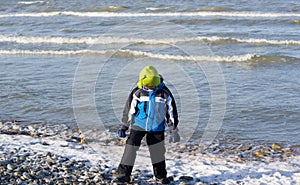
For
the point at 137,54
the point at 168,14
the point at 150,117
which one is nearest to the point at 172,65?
the point at 137,54

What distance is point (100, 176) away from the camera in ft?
25.0

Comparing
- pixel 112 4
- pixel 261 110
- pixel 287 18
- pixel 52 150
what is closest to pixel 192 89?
pixel 261 110

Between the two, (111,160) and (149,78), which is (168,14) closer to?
(111,160)

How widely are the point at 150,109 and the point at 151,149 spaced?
2.30 feet

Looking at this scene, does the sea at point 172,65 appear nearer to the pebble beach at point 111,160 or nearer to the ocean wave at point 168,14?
the ocean wave at point 168,14

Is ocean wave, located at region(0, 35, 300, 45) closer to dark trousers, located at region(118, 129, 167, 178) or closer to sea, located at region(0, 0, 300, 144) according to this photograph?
sea, located at region(0, 0, 300, 144)

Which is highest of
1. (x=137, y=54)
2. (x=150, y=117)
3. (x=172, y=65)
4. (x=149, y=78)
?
(x=149, y=78)

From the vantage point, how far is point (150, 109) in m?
7.19

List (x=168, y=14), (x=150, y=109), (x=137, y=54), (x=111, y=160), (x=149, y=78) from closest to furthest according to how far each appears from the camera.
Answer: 1. (x=149, y=78)
2. (x=150, y=109)
3. (x=111, y=160)
4. (x=137, y=54)
5. (x=168, y=14)

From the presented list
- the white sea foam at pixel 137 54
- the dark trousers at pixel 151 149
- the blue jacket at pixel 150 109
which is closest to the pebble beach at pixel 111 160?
the dark trousers at pixel 151 149

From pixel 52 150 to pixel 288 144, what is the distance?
4.48m

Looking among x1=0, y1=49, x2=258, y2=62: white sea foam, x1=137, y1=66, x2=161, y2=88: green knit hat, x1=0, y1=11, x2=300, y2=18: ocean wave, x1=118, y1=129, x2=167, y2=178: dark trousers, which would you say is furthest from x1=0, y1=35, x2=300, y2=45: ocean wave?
x1=137, y1=66, x2=161, y2=88: green knit hat

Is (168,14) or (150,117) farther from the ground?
(168,14)

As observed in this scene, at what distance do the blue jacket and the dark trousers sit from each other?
14 centimetres
